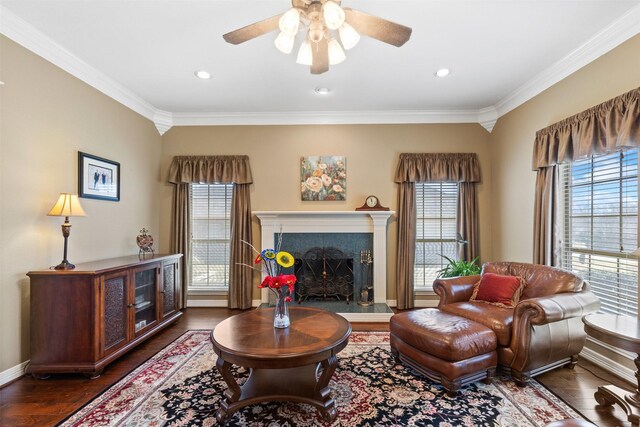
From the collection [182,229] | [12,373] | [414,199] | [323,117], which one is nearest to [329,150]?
[323,117]

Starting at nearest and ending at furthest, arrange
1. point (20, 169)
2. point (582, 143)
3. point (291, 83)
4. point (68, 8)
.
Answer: point (68, 8)
point (20, 169)
point (582, 143)
point (291, 83)

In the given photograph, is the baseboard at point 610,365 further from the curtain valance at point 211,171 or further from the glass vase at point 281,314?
the curtain valance at point 211,171

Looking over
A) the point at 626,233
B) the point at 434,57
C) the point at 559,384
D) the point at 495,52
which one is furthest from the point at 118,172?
the point at 626,233

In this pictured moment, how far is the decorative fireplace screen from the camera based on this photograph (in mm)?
4277

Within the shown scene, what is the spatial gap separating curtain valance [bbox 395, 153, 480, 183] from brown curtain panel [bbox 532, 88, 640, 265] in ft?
3.14

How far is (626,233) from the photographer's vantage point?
2438 millimetres

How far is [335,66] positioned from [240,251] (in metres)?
2.76

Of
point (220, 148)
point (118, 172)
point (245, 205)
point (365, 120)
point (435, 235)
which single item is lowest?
point (435, 235)

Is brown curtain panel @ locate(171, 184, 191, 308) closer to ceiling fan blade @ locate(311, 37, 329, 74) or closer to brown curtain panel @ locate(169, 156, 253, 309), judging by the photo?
brown curtain panel @ locate(169, 156, 253, 309)

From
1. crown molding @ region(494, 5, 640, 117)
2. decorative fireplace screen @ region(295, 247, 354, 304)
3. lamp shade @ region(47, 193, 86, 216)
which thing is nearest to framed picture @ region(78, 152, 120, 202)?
lamp shade @ region(47, 193, 86, 216)

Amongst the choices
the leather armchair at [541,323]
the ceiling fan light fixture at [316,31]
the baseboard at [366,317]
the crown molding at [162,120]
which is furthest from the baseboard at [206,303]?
the ceiling fan light fixture at [316,31]

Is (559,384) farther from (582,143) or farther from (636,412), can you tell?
(582,143)

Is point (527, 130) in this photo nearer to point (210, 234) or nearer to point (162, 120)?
point (210, 234)

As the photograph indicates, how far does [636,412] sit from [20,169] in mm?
4757
